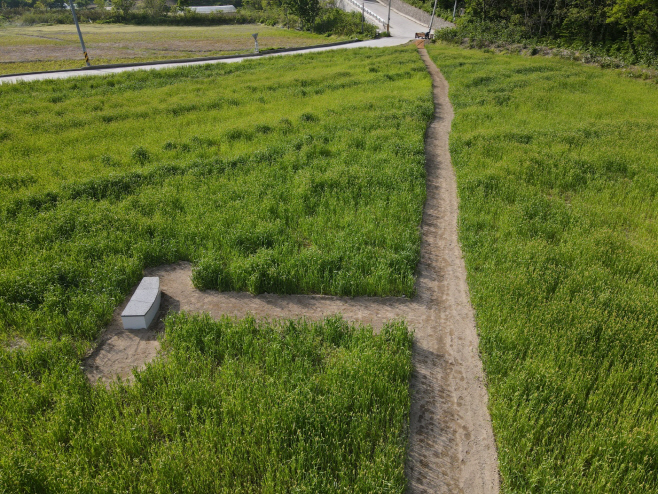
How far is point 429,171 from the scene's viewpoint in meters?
12.1

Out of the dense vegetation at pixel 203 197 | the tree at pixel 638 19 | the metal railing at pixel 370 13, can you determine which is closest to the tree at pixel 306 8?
the metal railing at pixel 370 13

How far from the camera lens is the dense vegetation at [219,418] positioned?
3867 mm

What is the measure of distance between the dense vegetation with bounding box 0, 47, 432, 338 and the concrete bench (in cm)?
41

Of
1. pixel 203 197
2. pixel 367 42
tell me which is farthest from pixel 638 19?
pixel 203 197

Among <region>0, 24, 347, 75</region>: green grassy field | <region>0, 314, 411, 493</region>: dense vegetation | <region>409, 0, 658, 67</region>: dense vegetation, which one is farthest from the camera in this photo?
<region>0, 24, 347, 75</region>: green grassy field

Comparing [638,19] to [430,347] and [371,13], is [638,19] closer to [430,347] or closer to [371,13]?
[430,347]

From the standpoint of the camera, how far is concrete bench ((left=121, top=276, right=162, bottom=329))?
6.01m

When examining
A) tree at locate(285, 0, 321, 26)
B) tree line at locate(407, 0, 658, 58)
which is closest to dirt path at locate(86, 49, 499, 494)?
tree line at locate(407, 0, 658, 58)

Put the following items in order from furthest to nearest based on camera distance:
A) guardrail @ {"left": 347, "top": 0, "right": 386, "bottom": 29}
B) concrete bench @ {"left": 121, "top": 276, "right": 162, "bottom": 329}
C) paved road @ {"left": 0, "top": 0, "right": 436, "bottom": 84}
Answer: guardrail @ {"left": 347, "top": 0, "right": 386, "bottom": 29} < paved road @ {"left": 0, "top": 0, "right": 436, "bottom": 84} < concrete bench @ {"left": 121, "top": 276, "right": 162, "bottom": 329}

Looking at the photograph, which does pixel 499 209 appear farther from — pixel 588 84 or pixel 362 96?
pixel 588 84

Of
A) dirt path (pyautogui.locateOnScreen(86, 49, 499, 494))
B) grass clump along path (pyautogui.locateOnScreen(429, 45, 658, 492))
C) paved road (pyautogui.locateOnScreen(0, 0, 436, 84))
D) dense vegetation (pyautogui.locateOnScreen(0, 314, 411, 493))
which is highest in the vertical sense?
paved road (pyautogui.locateOnScreen(0, 0, 436, 84))

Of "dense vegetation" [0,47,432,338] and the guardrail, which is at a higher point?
the guardrail

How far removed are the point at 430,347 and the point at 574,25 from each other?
43.3 meters

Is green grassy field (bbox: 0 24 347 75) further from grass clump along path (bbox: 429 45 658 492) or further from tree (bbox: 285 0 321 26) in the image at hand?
grass clump along path (bbox: 429 45 658 492)
